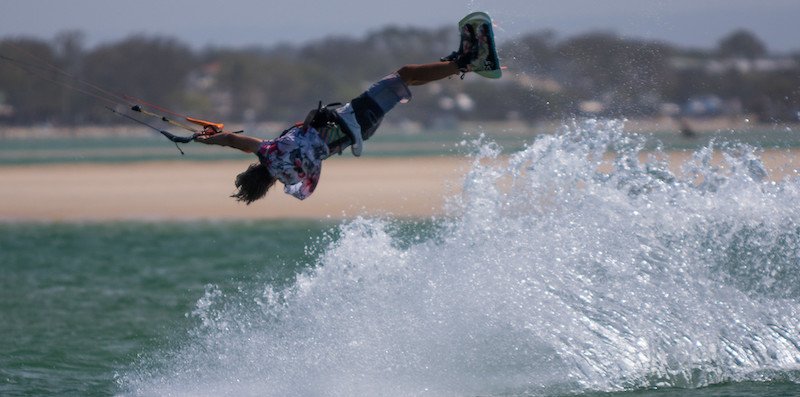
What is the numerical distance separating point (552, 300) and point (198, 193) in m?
21.7

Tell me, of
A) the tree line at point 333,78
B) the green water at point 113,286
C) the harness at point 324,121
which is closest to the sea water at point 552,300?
the green water at point 113,286

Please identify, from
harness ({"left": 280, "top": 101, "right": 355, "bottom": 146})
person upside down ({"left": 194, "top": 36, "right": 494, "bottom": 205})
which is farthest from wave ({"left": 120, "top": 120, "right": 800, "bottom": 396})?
harness ({"left": 280, "top": 101, "right": 355, "bottom": 146})

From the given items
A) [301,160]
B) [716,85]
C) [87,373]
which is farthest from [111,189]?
[301,160]

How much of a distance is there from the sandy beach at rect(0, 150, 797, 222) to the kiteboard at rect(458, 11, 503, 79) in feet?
34.5

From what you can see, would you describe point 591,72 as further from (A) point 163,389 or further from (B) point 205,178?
(B) point 205,178

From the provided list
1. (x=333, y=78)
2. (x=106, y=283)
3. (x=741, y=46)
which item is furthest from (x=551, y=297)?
(x=333, y=78)

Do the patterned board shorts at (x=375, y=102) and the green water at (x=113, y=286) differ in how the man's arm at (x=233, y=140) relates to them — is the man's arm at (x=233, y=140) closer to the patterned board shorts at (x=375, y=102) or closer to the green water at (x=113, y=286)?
the patterned board shorts at (x=375, y=102)

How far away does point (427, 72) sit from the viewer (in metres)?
8.63

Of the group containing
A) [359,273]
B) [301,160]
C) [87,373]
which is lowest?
[87,373]

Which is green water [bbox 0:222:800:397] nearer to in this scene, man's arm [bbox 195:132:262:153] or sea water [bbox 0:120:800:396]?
sea water [bbox 0:120:800:396]

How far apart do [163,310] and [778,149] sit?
6431 mm

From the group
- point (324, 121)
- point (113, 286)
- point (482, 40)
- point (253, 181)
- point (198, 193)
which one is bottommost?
point (113, 286)

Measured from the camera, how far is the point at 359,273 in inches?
371

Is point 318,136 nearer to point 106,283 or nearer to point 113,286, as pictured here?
point 113,286
